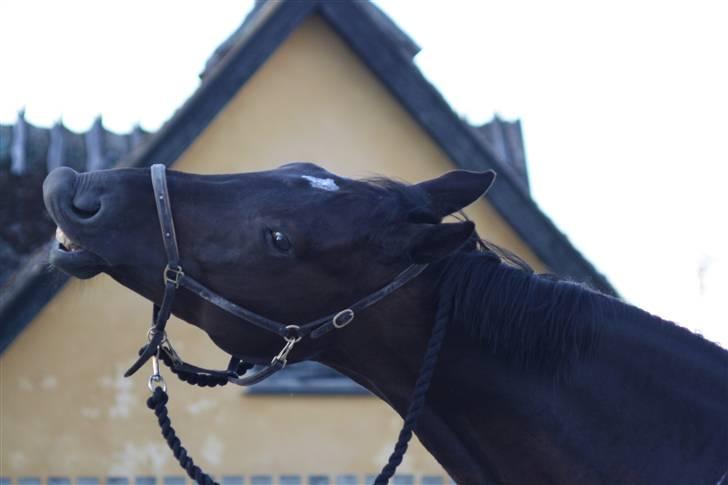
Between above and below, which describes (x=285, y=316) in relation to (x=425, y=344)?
below

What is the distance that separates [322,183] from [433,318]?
46 centimetres

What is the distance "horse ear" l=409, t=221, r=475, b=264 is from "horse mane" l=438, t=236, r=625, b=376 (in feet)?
0.31

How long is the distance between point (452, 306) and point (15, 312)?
498cm

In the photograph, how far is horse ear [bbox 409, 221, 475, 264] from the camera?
2857 mm

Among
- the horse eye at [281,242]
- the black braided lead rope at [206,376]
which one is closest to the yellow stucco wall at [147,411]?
the black braided lead rope at [206,376]

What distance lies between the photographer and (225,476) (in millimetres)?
7461

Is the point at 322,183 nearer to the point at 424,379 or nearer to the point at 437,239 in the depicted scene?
the point at 437,239

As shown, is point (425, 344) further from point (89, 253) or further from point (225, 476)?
point (225, 476)

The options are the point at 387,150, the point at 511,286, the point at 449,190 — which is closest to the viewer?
the point at 511,286

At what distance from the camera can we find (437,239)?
287 cm

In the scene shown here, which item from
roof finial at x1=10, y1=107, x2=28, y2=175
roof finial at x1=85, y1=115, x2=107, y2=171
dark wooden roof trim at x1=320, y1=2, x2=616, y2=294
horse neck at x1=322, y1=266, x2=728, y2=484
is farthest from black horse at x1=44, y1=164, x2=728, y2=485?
roof finial at x1=10, y1=107, x2=28, y2=175

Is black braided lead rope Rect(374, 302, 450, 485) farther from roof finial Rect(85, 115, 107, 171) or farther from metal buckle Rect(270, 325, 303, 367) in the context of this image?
roof finial Rect(85, 115, 107, 171)

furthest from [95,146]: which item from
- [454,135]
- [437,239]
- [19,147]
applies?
[437,239]

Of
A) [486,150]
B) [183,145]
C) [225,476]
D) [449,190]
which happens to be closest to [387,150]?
[486,150]
